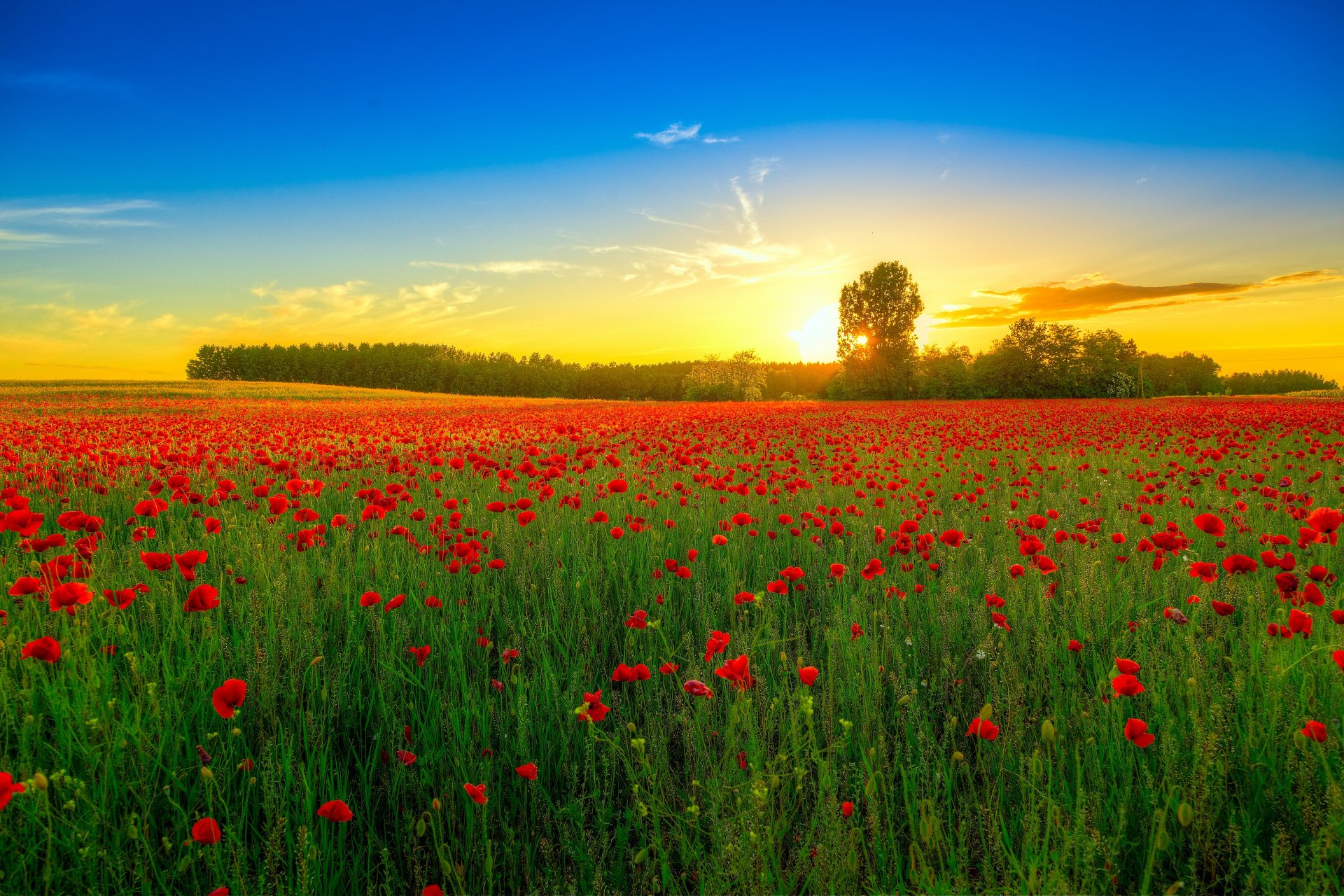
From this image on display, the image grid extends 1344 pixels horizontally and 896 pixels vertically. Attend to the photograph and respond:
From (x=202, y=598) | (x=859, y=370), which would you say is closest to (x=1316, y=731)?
(x=202, y=598)

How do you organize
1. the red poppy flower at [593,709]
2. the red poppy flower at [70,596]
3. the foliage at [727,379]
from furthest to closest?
the foliage at [727,379] → the red poppy flower at [70,596] → the red poppy flower at [593,709]

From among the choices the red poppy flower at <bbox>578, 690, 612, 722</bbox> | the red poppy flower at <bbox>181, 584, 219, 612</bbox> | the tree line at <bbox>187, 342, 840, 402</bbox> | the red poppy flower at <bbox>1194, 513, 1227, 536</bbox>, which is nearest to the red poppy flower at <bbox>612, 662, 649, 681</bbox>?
the red poppy flower at <bbox>578, 690, 612, 722</bbox>

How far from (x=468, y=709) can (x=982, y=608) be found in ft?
8.07

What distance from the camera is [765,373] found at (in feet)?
258

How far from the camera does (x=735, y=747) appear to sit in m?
2.04

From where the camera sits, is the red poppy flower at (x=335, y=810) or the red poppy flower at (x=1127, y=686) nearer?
the red poppy flower at (x=335, y=810)

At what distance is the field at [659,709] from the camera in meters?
1.71

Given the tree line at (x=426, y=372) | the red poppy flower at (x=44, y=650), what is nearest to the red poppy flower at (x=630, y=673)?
the red poppy flower at (x=44, y=650)

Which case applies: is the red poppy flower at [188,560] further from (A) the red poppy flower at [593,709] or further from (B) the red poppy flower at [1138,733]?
(B) the red poppy flower at [1138,733]

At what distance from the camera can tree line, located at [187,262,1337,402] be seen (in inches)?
2215

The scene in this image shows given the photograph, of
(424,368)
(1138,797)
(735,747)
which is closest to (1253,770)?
(1138,797)

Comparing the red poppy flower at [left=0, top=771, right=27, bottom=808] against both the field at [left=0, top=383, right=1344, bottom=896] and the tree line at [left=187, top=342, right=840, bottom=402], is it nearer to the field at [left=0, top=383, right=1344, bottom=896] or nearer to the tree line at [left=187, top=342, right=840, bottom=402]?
the field at [left=0, top=383, right=1344, bottom=896]

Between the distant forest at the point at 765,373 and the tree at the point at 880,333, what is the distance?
2.45 ft

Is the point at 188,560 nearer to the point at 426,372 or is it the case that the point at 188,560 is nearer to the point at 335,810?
the point at 335,810
